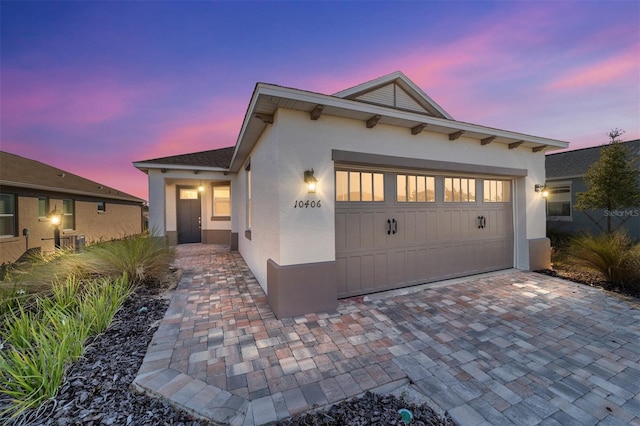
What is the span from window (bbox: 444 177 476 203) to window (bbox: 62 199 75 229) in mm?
16299

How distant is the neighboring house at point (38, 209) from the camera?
859 cm

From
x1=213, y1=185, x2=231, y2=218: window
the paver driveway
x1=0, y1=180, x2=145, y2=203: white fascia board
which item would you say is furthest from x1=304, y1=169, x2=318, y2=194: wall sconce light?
x1=0, y1=180, x2=145, y2=203: white fascia board

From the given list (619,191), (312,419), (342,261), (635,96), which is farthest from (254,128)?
(635,96)

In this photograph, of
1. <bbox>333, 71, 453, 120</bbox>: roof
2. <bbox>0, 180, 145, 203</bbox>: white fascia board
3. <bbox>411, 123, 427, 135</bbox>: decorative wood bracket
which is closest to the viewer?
<bbox>411, 123, 427, 135</bbox>: decorative wood bracket

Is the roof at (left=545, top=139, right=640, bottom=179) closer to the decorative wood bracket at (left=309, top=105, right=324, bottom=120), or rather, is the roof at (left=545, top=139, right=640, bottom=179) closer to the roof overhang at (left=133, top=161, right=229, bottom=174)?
the decorative wood bracket at (left=309, top=105, right=324, bottom=120)

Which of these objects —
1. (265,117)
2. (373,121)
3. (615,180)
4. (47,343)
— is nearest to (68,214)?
(47,343)

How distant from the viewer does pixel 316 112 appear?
153 inches

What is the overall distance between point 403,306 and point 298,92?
390 cm

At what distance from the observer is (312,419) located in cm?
189

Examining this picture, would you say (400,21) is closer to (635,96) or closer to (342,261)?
(342,261)

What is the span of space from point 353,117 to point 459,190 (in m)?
3.39

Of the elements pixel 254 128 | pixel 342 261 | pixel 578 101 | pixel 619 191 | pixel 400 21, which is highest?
pixel 400 21

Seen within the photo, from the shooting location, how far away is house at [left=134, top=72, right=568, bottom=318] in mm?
3898

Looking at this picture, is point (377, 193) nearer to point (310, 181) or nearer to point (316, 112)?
point (310, 181)
